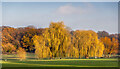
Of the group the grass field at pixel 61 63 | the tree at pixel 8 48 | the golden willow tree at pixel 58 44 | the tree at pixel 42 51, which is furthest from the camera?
the tree at pixel 8 48

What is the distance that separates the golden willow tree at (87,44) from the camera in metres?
24.3

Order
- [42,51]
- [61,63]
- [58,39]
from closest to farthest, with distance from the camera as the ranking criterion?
[61,63] → [42,51] → [58,39]

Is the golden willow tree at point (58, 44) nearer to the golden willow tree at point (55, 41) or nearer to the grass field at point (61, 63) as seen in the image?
the golden willow tree at point (55, 41)

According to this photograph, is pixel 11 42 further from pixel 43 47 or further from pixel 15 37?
pixel 43 47

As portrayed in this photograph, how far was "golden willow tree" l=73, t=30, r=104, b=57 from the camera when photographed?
79.7 feet

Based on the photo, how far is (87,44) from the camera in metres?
25.1

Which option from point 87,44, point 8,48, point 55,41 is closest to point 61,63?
point 55,41

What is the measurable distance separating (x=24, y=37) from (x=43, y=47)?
47.8ft

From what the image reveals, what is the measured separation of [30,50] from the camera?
35.1 metres

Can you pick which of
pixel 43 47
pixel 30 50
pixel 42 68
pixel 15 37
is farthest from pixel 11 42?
pixel 42 68

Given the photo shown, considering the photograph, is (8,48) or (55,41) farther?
(8,48)

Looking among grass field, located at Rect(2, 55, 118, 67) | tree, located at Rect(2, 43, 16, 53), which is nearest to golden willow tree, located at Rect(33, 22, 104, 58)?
grass field, located at Rect(2, 55, 118, 67)

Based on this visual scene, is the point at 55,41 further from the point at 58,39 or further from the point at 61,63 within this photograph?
the point at 61,63

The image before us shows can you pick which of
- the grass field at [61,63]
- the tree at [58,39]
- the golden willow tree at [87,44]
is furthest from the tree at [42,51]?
the golden willow tree at [87,44]
